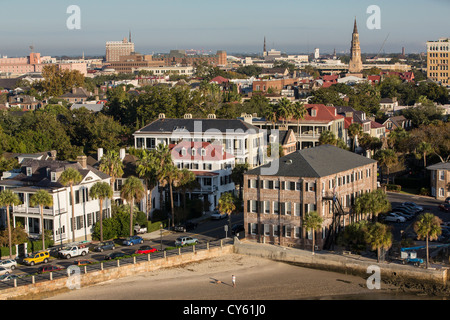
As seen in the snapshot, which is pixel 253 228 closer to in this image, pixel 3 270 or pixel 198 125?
pixel 3 270

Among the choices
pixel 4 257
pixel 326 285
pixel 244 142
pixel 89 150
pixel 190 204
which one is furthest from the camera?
pixel 89 150

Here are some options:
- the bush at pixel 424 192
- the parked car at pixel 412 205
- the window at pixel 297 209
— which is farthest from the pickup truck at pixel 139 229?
the bush at pixel 424 192

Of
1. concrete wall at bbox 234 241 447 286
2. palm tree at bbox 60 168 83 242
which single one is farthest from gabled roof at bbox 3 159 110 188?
concrete wall at bbox 234 241 447 286

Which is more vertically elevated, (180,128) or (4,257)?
(180,128)
